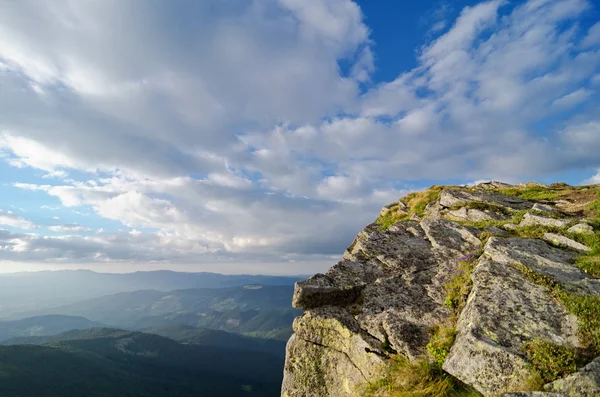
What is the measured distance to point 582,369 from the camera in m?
8.59

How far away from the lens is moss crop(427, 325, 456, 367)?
10984 mm

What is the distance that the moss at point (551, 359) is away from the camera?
8734 millimetres

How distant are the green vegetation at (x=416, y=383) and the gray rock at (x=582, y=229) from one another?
504 inches

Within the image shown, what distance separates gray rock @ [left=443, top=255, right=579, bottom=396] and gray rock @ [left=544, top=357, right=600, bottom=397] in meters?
0.69

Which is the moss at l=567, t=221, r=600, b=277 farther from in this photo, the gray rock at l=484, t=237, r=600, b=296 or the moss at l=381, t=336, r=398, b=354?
the moss at l=381, t=336, r=398, b=354

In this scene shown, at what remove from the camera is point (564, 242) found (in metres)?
16.4

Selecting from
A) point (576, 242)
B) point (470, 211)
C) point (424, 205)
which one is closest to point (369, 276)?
point (576, 242)

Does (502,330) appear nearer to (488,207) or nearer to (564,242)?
(564,242)

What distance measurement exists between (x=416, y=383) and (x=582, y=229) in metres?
13.9

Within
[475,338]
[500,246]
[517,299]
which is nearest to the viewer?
[475,338]

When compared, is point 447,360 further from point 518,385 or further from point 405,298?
point 405,298

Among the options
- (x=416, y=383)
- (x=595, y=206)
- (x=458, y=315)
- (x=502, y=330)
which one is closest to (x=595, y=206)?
(x=595, y=206)

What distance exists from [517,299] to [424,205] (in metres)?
21.7

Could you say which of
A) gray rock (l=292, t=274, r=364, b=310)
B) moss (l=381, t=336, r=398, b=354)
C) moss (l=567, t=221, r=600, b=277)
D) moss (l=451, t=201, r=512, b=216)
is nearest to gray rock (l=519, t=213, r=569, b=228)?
moss (l=567, t=221, r=600, b=277)
